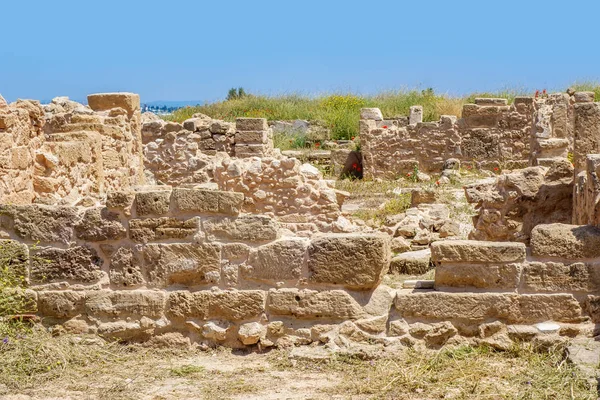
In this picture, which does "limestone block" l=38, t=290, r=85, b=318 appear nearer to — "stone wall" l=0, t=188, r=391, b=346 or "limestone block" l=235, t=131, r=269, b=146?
"stone wall" l=0, t=188, r=391, b=346

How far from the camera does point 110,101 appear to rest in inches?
356

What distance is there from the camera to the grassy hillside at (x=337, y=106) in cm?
1967

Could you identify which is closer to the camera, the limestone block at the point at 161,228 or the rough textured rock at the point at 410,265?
the limestone block at the point at 161,228

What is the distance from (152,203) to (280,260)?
0.87 m

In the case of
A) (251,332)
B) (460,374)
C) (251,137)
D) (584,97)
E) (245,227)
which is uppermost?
(584,97)

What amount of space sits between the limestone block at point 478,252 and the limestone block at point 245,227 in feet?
3.25

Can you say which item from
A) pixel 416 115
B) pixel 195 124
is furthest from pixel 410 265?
pixel 416 115

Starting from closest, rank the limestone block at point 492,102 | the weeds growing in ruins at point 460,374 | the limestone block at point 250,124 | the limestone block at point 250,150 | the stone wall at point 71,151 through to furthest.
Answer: the weeds growing in ruins at point 460,374 → the stone wall at point 71,151 → the limestone block at point 250,150 → the limestone block at point 250,124 → the limestone block at point 492,102

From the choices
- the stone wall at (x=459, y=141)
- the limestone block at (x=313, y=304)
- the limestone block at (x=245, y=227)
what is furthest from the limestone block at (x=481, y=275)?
the stone wall at (x=459, y=141)

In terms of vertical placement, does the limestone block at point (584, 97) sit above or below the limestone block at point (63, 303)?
above

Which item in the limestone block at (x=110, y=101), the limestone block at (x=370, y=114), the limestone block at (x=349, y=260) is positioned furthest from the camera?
the limestone block at (x=370, y=114)

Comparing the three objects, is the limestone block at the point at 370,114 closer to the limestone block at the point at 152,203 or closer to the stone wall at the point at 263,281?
the stone wall at the point at 263,281

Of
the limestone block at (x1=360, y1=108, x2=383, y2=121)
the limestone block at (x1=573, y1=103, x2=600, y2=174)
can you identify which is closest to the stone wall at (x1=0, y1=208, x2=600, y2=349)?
the limestone block at (x1=573, y1=103, x2=600, y2=174)

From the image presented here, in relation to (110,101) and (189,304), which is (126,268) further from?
(110,101)
